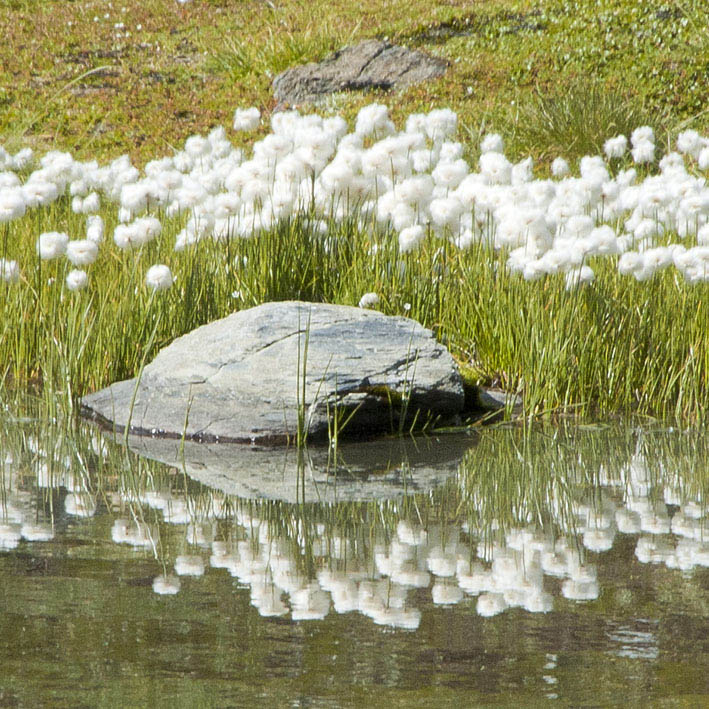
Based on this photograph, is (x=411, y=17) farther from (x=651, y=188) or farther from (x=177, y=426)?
(x=177, y=426)

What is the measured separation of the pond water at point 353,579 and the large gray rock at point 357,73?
10.6 m

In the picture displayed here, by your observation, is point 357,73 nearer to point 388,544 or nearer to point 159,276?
point 159,276

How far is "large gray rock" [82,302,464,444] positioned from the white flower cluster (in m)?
0.62

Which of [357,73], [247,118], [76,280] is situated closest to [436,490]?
[76,280]

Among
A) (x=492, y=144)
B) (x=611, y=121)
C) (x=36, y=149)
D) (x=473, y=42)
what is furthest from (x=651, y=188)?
(x=473, y=42)

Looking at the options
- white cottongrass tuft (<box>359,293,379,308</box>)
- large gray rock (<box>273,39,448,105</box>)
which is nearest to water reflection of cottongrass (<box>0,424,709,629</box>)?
white cottongrass tuft (<box>359,293,379,308</box>)

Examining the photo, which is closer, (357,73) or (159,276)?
(159,276)

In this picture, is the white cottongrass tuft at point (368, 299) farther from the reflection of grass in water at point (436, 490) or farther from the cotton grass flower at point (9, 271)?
the cotton grass flower at point (9, 271)

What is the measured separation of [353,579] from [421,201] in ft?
9.51

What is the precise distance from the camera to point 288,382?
4137 millimetres

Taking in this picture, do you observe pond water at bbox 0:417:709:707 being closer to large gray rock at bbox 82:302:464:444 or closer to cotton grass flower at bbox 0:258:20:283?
large gray rock at bbox 82:302:464:444

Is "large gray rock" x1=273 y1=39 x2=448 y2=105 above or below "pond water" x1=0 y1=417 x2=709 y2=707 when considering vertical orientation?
above

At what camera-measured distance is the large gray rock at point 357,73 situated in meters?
13.7

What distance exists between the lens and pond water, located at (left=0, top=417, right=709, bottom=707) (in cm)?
183
